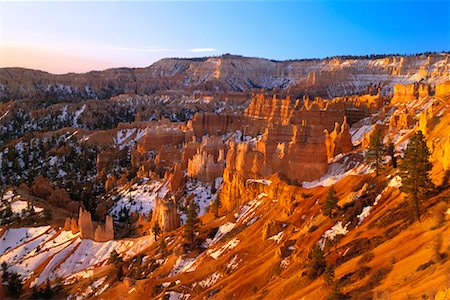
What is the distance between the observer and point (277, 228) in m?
25.4

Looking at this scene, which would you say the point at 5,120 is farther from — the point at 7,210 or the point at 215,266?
the point at 215,266

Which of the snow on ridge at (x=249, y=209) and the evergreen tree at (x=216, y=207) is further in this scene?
the evergreen tree at (x=216, y=207)

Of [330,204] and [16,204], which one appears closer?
[330,204]

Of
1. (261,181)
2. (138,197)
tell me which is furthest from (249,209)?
(138,197)

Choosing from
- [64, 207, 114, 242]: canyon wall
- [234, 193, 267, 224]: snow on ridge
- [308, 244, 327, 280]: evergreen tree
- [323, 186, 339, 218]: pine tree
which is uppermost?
[323, 186, 339, 218]: pine tree

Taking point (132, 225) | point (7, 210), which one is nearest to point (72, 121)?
point (7, 210)

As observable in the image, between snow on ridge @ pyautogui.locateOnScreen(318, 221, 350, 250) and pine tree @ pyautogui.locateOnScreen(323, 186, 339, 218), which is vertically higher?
pine tree @ pyautogui.locateOnScreen(323, 186, 339, 218)

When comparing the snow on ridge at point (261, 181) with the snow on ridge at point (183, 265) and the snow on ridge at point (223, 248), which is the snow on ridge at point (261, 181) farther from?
the snow on ridge at point (183, 265)

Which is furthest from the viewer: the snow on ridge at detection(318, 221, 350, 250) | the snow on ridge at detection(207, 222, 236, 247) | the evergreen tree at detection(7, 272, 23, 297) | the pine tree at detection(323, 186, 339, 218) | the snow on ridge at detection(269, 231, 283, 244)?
the evergreen tree at detection(7, 272, 23, 297)

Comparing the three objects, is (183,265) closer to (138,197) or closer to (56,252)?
(56,252)

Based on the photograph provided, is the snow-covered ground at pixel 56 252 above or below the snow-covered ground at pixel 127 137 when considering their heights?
below

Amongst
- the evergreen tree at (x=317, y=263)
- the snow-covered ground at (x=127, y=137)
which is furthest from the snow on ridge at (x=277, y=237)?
the snow-covered ground at (x=127, y=137)

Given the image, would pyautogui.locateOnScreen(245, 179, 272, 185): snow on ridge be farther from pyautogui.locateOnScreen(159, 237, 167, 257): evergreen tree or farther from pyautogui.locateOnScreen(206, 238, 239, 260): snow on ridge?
pyautogui.locateOnScreen(159, 237, 167, 257): evergreen tree

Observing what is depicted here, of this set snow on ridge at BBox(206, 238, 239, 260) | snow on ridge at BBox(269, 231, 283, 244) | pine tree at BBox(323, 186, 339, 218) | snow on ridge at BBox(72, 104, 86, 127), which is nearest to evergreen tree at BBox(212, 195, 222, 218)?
snow on ridge at BBox(206, 238, 239, 260)
